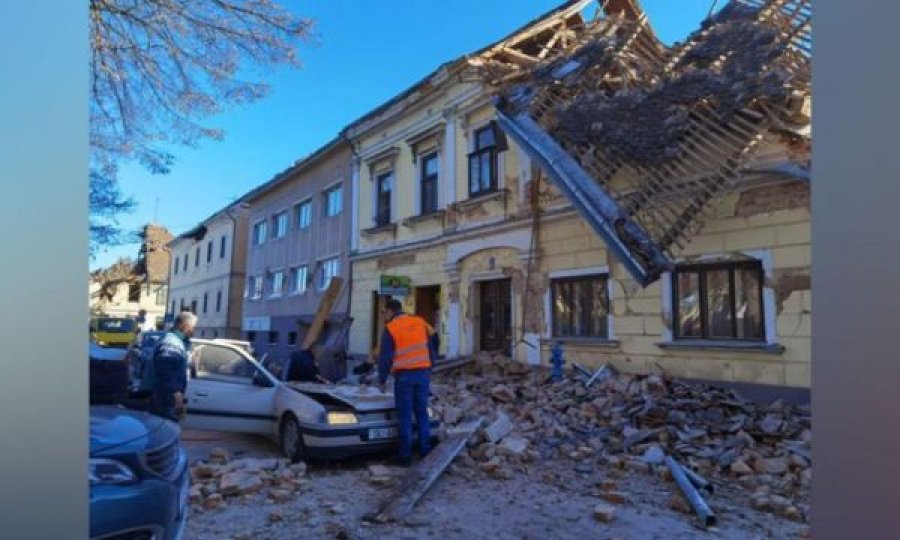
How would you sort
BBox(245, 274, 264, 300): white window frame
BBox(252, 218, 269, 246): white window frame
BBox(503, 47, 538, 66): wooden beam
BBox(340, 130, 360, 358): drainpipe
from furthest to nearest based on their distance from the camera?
1. BBox(252, 218, 269, 246): white window frame
2. BBox(245, 274, 264, 300): white window frame
3. BBox(340, 130, 360, 358): drainpipe
4. BBox(503, 47, 538, 66): wooden beam

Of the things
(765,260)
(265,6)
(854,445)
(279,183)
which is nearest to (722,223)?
(765,260)

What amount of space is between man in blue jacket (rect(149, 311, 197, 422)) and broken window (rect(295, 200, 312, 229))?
1636cm

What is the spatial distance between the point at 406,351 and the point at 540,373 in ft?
16.5

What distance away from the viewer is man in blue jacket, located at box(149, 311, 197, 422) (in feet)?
19.5

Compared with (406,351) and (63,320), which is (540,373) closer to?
(406,351)

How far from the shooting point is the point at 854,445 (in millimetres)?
1187

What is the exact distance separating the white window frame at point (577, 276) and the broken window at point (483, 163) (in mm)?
2754

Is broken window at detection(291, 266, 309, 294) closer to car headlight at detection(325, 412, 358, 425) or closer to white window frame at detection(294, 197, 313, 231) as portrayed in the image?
white window frame at detection(294, 197, 313, 231)

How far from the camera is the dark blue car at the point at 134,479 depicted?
2.43 m

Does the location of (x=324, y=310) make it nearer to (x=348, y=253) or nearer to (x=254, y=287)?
(x=348, y=253)

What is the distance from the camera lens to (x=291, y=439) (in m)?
6.74

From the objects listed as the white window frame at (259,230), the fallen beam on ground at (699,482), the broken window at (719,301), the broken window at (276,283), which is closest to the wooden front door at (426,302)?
the broken window at (719,301)

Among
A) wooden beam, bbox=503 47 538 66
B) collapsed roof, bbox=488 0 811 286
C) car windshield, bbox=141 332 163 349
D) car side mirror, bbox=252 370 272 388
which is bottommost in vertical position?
car side mirror, bbox=252 370 272 388

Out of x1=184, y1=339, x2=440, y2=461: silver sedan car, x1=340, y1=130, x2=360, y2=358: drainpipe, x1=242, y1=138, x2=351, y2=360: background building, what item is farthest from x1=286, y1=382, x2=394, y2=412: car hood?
x1=242, y1=138, x2=351, y2=360: background building
